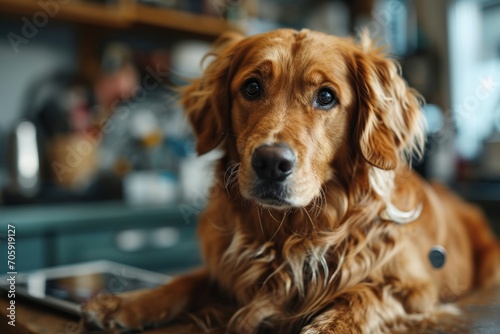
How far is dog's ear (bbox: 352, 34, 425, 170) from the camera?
3.36 ft

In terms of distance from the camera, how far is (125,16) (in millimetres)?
2529

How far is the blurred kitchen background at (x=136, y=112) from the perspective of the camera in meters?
A: 2.23

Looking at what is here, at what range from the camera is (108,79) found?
2.73 meters

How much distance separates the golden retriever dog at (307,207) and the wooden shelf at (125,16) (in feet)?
4.91

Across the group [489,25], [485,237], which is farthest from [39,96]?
[489,25]

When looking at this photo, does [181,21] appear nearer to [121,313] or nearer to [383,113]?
[383,113]

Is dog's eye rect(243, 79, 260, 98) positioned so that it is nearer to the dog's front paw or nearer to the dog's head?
the dog's head

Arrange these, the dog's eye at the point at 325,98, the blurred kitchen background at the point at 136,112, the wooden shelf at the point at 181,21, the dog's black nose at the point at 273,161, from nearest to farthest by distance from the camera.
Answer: the dog's black nose at the point at 273,161 < the dog's eye at the point at 325,98 < the blurred kitchen background at the point at 136,112 < the wooden shelf at the point at 181,21

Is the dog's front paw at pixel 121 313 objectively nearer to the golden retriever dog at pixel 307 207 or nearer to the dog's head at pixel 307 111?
the golden retriever dog at pixel 307 207

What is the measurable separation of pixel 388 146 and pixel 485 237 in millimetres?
739

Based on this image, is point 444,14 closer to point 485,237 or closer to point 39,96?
point 485,237

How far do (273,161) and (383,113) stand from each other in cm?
33

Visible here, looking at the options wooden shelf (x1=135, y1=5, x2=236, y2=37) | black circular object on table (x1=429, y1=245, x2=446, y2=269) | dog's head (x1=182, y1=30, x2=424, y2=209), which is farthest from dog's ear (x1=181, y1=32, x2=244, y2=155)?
wooden shelf (x1=135, y1=5, x2=236, y2=37)

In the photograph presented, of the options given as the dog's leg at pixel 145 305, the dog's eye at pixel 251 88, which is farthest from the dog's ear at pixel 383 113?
the dog's leg at pixel 145 305
